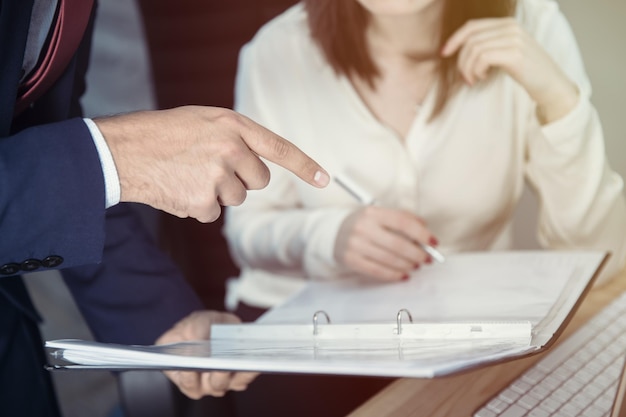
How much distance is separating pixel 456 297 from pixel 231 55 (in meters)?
0.60

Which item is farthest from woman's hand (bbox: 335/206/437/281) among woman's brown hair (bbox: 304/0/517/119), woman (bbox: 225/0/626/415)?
woman's brown hair (bbox: 304/0/517/119)

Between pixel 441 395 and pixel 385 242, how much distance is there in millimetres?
239

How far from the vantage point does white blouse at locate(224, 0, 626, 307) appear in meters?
1.01

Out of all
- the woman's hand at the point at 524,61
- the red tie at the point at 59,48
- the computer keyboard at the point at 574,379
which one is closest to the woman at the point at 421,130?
the woman's hand at the point at 524,61

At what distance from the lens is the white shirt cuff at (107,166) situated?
69 centimetres

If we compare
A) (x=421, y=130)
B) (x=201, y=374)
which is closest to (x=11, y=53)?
(x=201, y=374)

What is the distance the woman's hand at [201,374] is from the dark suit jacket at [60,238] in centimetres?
4

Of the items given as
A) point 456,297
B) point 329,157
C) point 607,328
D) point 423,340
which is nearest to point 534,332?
point 423,340

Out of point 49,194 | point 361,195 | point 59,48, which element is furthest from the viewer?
point 361,195

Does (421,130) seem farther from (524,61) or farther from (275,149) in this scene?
(275,149)

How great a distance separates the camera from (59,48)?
0.80 meters

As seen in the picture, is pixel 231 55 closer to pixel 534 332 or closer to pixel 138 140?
pixel 138 140

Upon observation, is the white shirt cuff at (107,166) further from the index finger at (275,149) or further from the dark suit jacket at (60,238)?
the index finger at (275,149)

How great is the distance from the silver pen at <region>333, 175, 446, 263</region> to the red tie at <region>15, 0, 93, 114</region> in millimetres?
391
